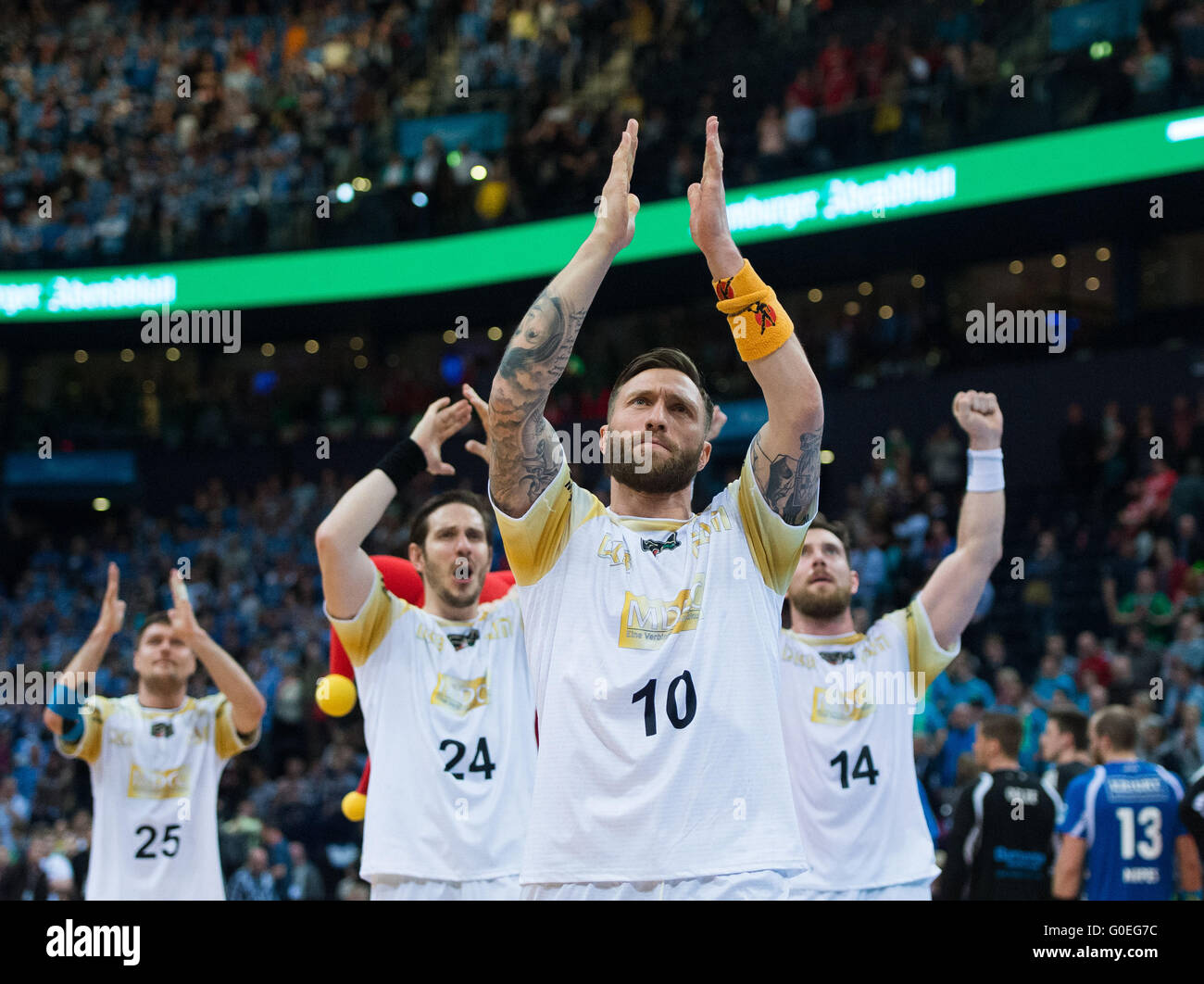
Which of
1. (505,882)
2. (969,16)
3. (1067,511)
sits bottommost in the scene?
(505,882)

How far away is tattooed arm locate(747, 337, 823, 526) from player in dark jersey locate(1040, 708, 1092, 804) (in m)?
5.66

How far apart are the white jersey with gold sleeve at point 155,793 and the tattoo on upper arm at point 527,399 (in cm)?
392

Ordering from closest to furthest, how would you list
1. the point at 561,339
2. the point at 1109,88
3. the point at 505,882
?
1. the point at 561,339
2. the point at 505,882
3. the point at 1109,88

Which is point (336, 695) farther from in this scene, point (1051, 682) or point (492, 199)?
point (492, 199)

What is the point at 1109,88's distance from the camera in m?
16.1

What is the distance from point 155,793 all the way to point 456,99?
1741cm

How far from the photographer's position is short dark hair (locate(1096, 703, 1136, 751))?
7812mm

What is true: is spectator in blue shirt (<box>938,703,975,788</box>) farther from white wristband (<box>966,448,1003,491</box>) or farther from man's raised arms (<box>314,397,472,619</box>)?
man's raised arms (<box>314,397,472,619</box>)

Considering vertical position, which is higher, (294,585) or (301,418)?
(301,418)

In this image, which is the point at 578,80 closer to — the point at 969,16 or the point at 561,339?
the point at 969,16

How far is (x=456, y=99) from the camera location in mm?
A: 22609

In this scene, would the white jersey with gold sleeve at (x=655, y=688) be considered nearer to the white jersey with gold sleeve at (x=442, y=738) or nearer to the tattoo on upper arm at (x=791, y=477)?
the tattoo on upper arm at (x=791, y=477)
